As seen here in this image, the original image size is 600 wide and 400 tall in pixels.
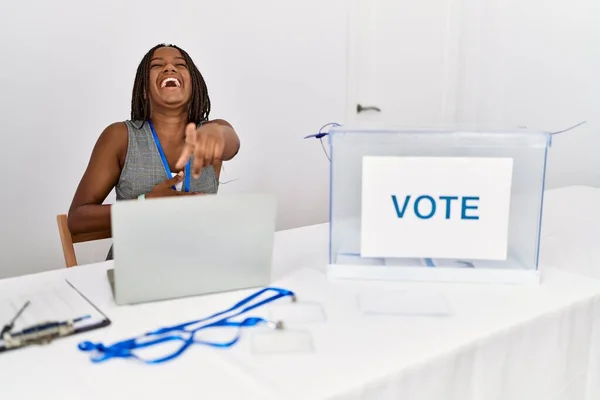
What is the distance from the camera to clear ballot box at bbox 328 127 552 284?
1.01 metres

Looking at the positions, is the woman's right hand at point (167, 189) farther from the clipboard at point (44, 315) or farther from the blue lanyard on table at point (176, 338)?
the blue lanyard on table at point (176, 338)

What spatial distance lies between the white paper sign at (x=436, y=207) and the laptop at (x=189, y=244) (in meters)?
0.20

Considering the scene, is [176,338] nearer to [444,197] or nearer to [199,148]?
[199,148]

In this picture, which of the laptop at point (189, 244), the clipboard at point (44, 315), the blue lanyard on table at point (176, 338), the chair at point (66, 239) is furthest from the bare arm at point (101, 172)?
A: the blue lanyard on table at point (176, 338)

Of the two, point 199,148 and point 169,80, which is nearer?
point 199,148

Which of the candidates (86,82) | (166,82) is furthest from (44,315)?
(86,82)

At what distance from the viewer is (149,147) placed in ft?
5.13

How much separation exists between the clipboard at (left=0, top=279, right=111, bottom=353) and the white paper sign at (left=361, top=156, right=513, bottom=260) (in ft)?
1.55

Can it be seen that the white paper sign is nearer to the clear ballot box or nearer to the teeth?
the clear ballot box

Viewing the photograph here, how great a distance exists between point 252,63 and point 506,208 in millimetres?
1601

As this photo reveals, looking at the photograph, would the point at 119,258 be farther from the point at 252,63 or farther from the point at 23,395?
the point at 252,63

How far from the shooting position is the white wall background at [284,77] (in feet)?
6.35

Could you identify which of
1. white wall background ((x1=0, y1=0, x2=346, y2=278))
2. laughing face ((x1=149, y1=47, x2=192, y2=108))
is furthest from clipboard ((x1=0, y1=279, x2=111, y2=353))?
white wall background ((x1=0, y1=0, x2=346, y2=278))

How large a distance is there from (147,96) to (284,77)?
3.33 feet
